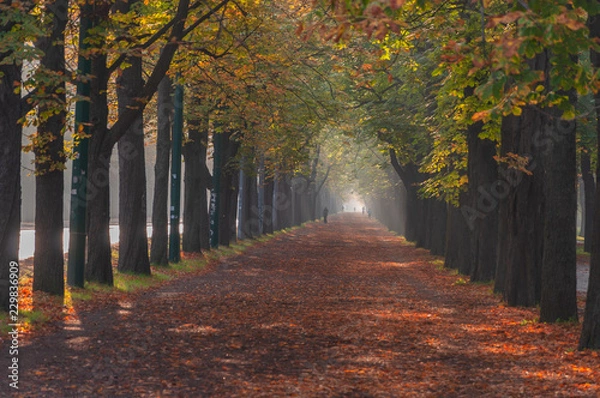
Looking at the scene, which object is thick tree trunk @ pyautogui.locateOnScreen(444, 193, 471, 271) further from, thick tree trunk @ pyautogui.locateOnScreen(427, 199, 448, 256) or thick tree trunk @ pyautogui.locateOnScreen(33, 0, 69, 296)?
thick tree trunk @ pyautogui.locateOnScreen(33, 0, 69, 296)

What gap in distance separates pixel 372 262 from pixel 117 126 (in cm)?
1844

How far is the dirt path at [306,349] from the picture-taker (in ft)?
30.1

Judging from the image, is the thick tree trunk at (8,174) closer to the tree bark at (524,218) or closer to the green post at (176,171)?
the tree bark at (524,218)

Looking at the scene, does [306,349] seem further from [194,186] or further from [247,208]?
[247,208]

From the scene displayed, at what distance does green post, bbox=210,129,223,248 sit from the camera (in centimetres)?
3517

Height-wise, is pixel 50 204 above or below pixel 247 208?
above

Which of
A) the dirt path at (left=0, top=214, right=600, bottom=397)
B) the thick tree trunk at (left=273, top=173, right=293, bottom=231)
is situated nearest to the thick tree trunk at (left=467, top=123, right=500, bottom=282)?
the dirt path at (left=0, top=214, right=600, bottom=397)

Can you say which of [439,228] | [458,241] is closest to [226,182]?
[439,228]

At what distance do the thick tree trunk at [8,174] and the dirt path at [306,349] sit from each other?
1.26 metres

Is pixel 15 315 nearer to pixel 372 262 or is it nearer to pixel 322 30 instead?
pixel 322 30

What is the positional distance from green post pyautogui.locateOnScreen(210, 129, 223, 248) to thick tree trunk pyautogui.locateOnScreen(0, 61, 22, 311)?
21.8 m

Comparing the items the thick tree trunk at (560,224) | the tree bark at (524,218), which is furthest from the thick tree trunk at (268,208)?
the thick tree trunk at (560,224)

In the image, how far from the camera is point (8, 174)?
13.0 metres

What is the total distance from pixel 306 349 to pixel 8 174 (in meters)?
5.08
